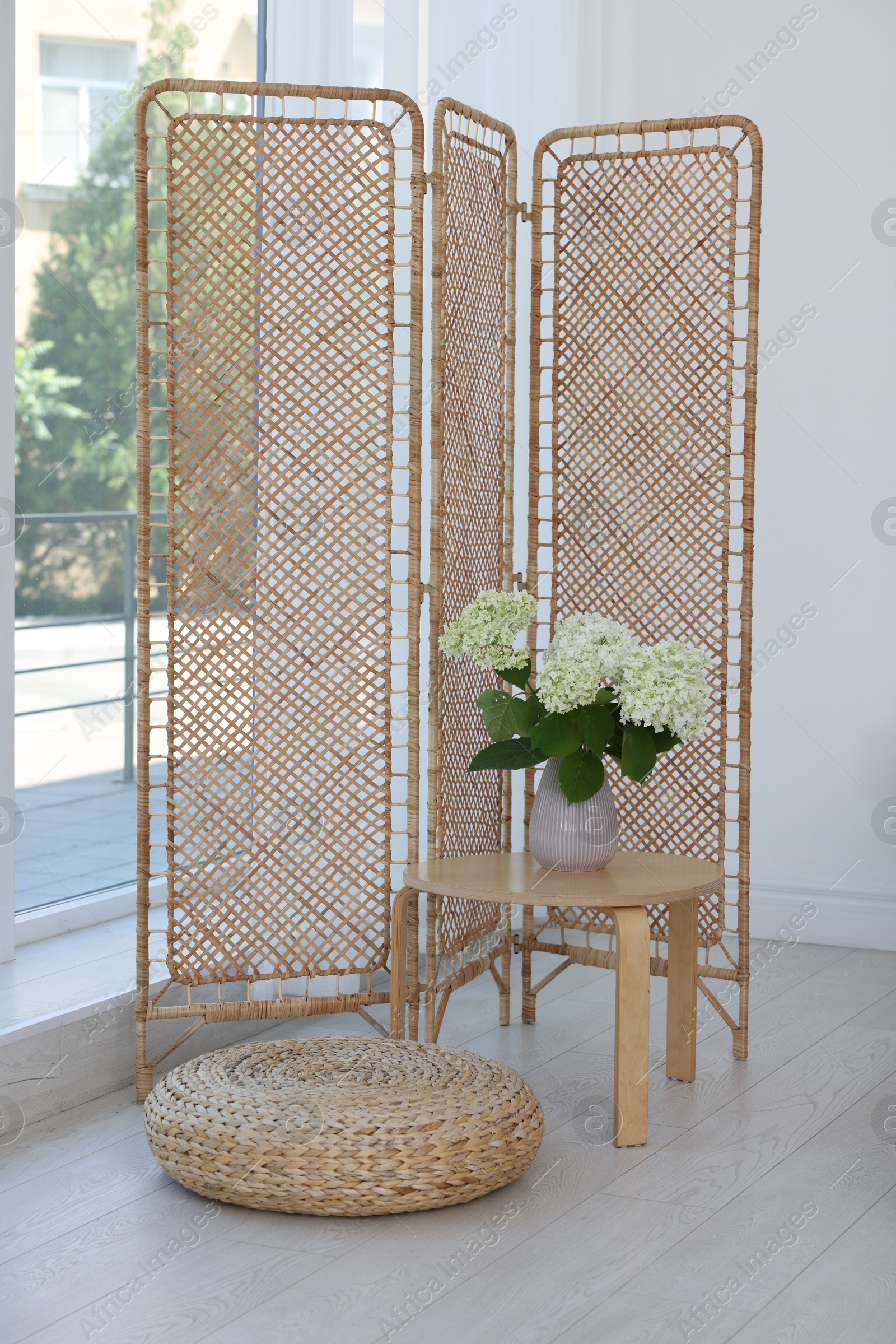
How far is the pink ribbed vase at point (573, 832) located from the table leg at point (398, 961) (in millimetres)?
307

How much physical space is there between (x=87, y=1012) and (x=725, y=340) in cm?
214

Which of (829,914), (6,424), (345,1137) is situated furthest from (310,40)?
(829,914)

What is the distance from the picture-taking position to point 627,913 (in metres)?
3.02

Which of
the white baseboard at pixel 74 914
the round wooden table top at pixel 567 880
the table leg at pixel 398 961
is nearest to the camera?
the round wooden table top at pixel 567 880

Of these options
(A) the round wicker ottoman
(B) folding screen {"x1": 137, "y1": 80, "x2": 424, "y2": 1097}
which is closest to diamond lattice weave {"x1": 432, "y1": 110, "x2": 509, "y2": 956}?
(B) folding screen {"x1": 137, "y1": 80, "x2": 424, "y2": 1097}

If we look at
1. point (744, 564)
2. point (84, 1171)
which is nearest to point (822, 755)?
point (744, 564)

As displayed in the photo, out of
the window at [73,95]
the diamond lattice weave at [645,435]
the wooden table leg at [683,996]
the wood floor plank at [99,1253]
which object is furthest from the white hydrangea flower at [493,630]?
the window at [73,95]

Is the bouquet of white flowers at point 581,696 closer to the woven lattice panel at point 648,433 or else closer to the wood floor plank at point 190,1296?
the woven lattice panel at point 648,433

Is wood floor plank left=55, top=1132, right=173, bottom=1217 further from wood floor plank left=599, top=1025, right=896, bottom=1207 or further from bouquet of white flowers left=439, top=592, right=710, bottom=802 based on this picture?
bouquet of white flowers left=439, top=592, right=710, bottom=802

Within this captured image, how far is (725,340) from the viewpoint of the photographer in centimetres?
361

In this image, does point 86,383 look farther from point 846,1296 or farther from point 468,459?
point 846,1296

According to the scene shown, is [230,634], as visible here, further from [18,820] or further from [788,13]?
[788,13]

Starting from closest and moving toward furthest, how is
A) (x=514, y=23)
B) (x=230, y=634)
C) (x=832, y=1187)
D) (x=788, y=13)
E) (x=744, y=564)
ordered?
(x=832, y=1187) → (x=230, y=634) → (x=744, y=564) → (x=514, y=23) → (x=788, y=13)

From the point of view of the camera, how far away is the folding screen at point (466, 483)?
346 centimetres
